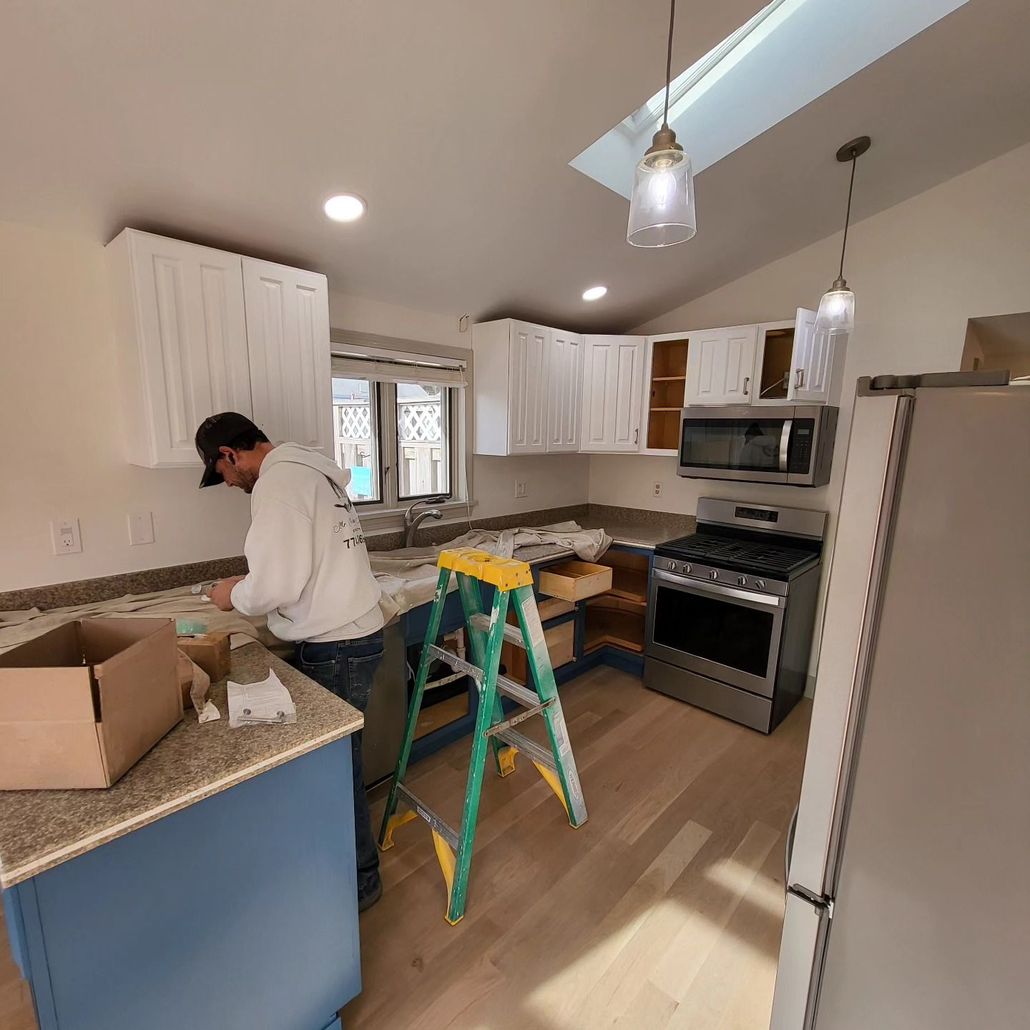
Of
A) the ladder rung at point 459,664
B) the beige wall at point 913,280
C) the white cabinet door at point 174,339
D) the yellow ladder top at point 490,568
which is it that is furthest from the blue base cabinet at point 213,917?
the beige wall at point 913,280

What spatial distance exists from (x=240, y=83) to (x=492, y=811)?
2.50m

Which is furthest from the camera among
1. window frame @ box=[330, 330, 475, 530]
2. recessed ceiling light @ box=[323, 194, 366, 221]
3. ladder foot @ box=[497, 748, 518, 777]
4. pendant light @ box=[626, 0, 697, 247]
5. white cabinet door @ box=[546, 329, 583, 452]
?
white cabinet door @ box=[546, 329, 583, 452]

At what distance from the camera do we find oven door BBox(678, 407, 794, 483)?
2691 mm

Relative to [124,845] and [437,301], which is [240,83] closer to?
[437,301]

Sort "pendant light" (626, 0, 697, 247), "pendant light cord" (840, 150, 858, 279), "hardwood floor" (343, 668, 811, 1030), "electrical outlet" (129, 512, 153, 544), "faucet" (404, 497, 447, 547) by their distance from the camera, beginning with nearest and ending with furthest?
"pendant light" (626, 0, 697, 247), "hardwood floor" (343, 668, 811, 1030), "electrical outlet" (129, 512, 153, 544), "pendant light cord" (840, 150, 858, 279), "faucet" (404, 497, 447, 547)

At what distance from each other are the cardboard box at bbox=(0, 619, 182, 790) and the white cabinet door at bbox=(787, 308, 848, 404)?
2.78 m

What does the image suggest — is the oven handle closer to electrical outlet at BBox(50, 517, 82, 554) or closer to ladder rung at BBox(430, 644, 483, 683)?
ladder rung at BBox(430, 644, 483, 683)

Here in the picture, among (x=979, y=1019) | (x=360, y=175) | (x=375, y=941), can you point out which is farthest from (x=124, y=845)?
(x=360, y=175)

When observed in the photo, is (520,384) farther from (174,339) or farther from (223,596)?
(223,596)

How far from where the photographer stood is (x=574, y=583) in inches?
105

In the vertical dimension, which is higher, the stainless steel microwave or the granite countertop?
the stainless steel microwave

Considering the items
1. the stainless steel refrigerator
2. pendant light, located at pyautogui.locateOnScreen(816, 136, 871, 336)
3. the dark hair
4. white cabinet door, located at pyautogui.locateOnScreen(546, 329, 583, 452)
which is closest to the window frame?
white cabinet door, located at pyautogui.locateOnScreen(546, 329, 583, 452)

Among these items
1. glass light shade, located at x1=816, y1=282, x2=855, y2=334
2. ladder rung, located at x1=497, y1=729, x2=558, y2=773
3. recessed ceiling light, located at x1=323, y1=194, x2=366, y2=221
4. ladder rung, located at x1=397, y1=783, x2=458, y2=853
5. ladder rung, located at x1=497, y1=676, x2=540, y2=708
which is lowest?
ladder rung, located at x1=397, y1=783, x2=458, y2=853

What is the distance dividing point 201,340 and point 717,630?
8.75 ft
